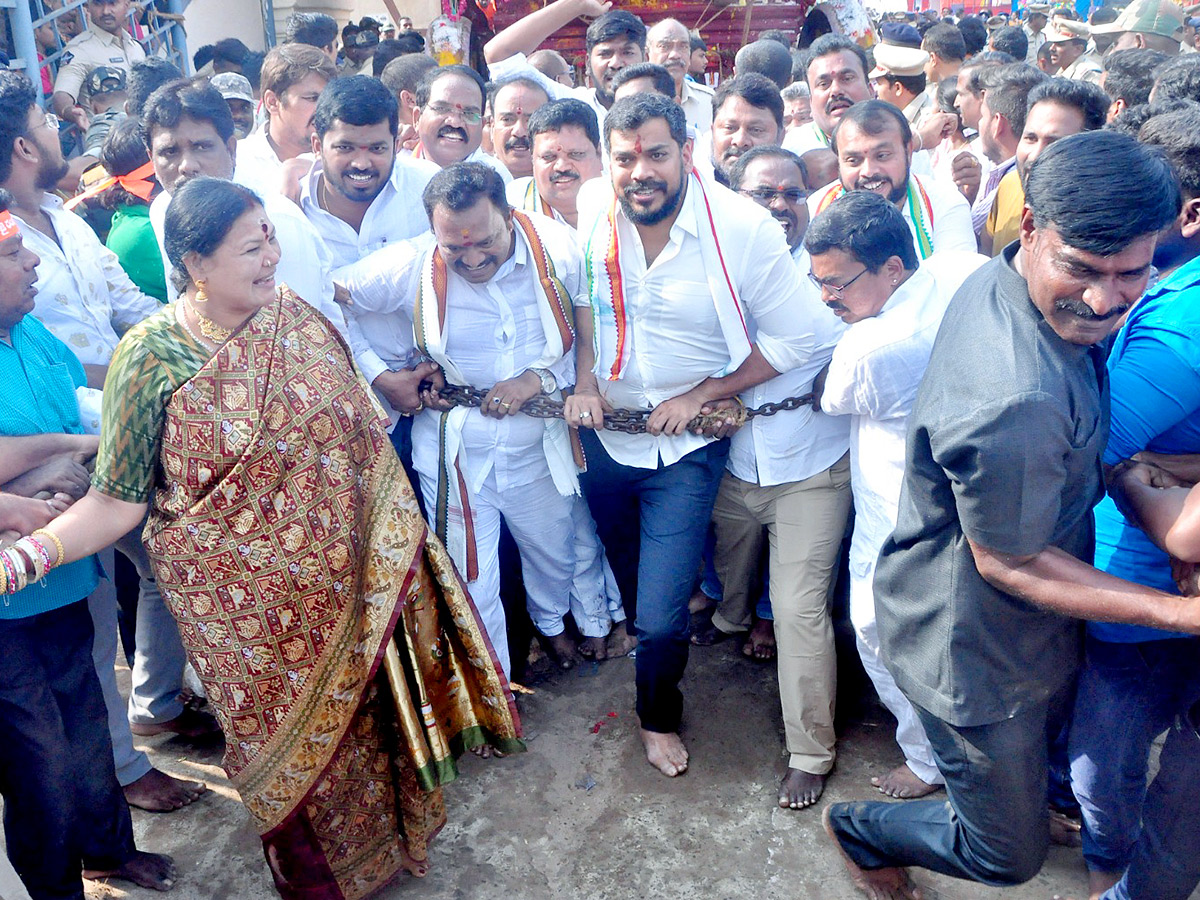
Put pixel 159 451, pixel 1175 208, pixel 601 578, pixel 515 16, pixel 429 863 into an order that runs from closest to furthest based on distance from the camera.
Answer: pixel 1175 208 < pixel 159 451 < pixel 429 863 < pixel 601 578 < pixel 515 16

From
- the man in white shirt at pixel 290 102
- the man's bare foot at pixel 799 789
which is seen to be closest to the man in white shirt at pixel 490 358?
the man's bare foot at pixel 799 789

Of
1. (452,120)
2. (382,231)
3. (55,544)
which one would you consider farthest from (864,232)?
(452,120)

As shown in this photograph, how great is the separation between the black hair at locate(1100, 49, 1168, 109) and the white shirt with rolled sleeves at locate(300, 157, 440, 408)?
2.99 meters

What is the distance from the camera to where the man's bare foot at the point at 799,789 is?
2.98 metres

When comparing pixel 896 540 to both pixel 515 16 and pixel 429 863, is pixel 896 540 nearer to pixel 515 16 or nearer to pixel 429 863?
pixel 429 863

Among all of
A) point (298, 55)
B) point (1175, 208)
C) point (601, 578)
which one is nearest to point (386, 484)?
point (601, 578)

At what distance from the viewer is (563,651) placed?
12.3 feet

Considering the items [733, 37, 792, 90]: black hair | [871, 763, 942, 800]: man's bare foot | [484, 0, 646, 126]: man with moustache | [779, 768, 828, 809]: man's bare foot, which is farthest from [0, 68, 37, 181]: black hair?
[733, 37, 792, 90]: black hair

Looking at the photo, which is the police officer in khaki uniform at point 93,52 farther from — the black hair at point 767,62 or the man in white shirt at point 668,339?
the man in white shirt at point 668,339

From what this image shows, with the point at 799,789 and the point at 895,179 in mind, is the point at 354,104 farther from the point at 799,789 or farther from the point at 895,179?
the point at 799,789

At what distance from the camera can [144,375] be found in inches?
89.9

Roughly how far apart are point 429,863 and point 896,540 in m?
1.66

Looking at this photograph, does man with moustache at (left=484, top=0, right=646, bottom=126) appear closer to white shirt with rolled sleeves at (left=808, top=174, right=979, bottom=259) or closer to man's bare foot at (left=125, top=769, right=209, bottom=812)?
white shirt with rolled sleeves at (left=808, top=174, right=979, bottom=259)

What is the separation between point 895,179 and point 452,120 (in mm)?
1859
